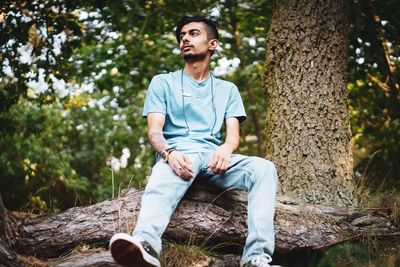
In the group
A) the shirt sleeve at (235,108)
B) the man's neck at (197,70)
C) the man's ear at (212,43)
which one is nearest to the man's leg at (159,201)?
the shirt sleeve at (235,108)

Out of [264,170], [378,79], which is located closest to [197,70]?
[264,170]

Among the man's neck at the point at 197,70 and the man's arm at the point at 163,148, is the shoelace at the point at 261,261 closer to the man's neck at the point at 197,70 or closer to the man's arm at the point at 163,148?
the man's arm at the point at 163,148

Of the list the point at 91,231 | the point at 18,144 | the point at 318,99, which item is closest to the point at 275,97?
the point at 318,99

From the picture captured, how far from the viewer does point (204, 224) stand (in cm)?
362

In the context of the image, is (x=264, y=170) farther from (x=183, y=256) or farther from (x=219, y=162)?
(x=183, y=256)

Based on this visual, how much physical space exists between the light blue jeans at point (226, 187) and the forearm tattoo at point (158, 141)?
101 millimetres

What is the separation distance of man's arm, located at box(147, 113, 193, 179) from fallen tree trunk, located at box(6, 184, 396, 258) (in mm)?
416

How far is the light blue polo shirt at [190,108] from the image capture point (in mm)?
3752

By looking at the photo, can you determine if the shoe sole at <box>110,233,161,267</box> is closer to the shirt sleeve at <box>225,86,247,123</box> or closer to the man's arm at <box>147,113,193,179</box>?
the man's arm at <box>147,113,193,179</box>

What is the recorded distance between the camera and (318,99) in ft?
14.5

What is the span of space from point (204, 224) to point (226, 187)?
331 mm

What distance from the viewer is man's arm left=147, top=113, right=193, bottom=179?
3373mm

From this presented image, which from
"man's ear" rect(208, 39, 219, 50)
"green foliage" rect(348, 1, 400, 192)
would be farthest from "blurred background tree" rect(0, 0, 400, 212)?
"man's ear" rect(208, 39, 219, 50)

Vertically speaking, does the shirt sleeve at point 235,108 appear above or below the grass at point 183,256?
above
